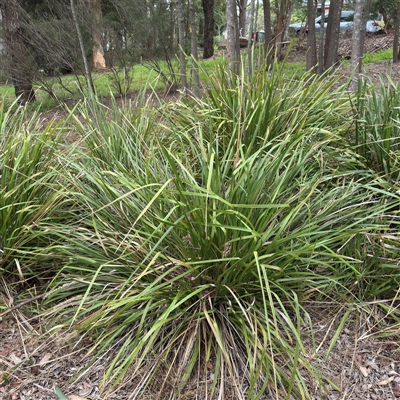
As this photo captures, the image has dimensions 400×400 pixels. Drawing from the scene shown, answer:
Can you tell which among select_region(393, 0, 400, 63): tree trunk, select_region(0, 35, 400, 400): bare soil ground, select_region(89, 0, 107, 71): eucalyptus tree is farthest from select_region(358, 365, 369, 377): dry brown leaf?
select_region(393, 0, 400, 63): tree trunk

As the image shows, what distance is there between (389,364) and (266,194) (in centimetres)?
103

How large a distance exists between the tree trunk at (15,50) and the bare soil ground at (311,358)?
6.92 metres

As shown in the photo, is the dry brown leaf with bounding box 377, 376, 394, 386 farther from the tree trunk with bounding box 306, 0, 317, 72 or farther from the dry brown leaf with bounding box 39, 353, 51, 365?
the tree trunk with bounding box 306, 0, 317, 72

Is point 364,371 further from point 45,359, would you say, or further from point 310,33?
point 310,33

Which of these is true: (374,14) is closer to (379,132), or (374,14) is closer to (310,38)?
(310,38)

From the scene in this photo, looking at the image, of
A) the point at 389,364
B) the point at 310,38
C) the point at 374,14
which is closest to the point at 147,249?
the point at 389,364

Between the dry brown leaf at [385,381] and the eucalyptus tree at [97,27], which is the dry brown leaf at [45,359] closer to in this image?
the dry brown leaf at [385,381]

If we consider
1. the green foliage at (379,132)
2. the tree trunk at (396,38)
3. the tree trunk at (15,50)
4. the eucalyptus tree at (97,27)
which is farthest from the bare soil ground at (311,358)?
the tree trunk at (396,38)

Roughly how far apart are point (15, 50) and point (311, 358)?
845 centimetres

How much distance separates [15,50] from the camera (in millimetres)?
8141

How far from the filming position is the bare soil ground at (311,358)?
1832mm

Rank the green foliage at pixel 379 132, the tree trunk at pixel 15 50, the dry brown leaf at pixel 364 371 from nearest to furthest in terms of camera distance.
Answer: the dry brown leaf at pixel 364 371 → the green foliage at pixel 379 132 → the tree trunk at pixel 15 50

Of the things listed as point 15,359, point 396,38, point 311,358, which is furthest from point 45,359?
point 396,38

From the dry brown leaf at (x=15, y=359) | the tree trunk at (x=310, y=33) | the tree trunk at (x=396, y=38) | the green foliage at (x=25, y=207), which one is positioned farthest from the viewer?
the tree trunk at (x=396, y=38)
